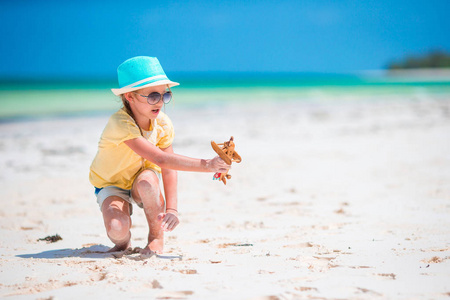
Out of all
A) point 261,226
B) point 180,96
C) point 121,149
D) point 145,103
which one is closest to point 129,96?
point 145,103

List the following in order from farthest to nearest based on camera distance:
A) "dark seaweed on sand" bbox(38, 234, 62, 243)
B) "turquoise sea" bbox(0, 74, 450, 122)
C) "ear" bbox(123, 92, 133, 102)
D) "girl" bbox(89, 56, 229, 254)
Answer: "turquoise sea" bbox(0, 74, 450, 122), "dark seaweed on sand" bbox(38, 234, 62, 243), "ear" bbox(123, 92, 133, 102), "girl" bbox(89, 56, 229, 254)

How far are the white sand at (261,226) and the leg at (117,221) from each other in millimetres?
144

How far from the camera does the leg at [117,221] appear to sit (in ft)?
8.32

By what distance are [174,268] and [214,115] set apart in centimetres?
931

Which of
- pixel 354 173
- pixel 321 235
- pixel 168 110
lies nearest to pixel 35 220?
pixel 321 235

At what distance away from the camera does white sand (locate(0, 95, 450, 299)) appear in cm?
202

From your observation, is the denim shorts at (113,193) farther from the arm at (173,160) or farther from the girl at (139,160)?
the arm at (173,160)

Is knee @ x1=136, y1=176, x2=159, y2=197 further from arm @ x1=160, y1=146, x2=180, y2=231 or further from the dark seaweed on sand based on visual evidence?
the dark seaweed on sand

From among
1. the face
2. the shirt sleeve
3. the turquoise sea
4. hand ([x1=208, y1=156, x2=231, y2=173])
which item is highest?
the turquoise sea

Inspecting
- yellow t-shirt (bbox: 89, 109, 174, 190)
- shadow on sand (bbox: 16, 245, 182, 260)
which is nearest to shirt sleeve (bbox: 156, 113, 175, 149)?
yellow t-shirt (bbox: 89, 109, 174, 190)

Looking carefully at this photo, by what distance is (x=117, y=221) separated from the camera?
2543mm

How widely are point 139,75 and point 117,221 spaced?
0.80 m

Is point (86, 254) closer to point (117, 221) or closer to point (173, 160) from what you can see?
point (117, 221)

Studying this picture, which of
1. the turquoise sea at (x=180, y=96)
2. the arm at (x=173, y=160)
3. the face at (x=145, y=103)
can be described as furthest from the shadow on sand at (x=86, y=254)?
the turquoise sea at (x=180, y=96)
